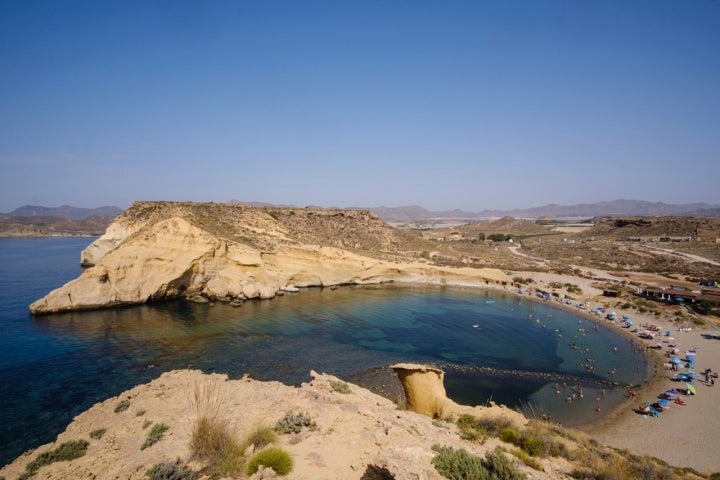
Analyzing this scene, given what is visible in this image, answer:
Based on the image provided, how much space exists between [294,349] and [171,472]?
18.4 m

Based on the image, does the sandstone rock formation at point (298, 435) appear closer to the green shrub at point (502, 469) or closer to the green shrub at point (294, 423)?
the green shrub at point (294, 423)

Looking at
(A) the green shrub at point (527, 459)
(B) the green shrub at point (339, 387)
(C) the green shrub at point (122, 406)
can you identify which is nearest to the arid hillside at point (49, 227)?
(C) the green shrub at point (122, 406)

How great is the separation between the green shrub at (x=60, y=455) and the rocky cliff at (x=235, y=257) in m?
25.6

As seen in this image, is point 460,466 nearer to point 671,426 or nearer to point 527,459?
point 527,459

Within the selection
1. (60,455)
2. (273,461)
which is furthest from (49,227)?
(273,461)

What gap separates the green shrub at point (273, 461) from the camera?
321 inches

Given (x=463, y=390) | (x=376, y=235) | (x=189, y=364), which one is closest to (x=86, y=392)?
(x=189, y=364)

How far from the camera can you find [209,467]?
8703 mm

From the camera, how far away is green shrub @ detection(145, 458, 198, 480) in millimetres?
8305

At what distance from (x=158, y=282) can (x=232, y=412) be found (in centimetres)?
2861

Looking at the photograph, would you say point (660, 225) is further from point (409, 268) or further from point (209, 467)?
point (209, 467)

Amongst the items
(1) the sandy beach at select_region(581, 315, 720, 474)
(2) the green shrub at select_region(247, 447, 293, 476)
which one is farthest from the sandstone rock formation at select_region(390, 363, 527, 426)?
(1) the sandy beach at select_region(581, 315, 720, 474)

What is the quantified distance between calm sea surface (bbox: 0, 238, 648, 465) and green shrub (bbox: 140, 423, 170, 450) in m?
6.51

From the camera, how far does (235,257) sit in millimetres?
41219
